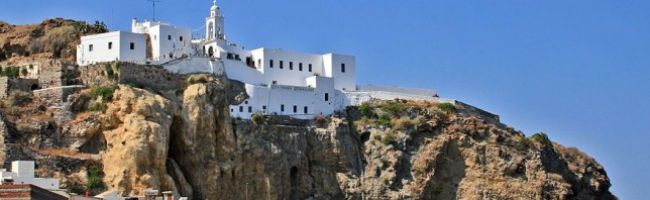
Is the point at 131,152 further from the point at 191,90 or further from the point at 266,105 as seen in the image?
the point at 266,105

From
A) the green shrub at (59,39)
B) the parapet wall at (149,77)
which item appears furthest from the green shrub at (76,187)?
the green shrub at (59,39)

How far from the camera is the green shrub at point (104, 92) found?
8650 centimetres

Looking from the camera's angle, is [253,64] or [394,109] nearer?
[253,64]

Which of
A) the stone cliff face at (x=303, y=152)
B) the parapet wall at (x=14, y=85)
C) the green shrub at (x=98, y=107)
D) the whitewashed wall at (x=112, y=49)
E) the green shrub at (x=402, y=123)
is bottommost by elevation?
the stone cliff face at (x=303, y=152)

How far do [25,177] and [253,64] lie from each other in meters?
38.1

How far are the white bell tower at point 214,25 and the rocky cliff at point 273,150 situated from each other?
16.1 feet

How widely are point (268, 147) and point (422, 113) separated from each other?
42.0ft

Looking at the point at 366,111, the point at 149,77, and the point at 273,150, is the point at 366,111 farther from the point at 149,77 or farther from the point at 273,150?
the point at 149,77

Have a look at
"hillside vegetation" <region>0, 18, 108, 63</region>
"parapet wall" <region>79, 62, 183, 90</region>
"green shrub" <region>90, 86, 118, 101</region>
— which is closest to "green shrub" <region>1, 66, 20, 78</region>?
"hillside vegetation" <region>0, 18, 108, 63</region>

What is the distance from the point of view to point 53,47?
94375 mm

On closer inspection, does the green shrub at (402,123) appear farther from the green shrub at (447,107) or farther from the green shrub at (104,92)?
the green shrub at (104,92)

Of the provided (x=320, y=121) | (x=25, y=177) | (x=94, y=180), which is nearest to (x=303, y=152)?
(x=320, y=121)

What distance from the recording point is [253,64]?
98.9 m

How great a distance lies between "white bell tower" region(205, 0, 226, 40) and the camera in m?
98.5
